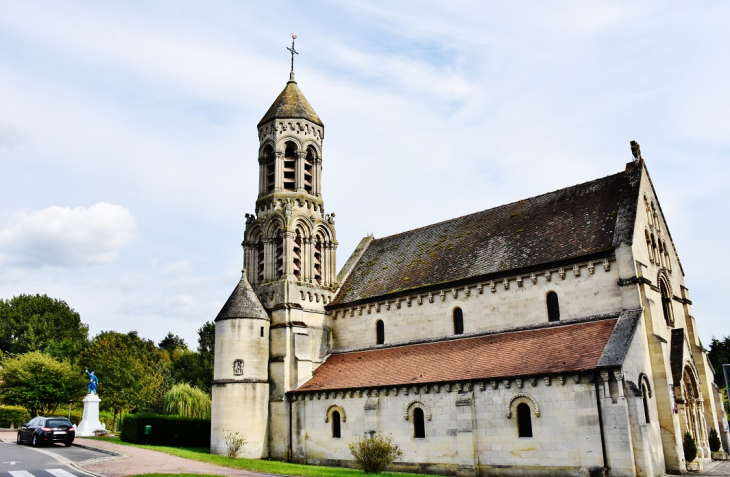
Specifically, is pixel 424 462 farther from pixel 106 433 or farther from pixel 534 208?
pixel 106 433

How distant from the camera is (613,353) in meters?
23.0

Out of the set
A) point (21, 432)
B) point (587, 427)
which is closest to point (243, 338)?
point (21, 432)

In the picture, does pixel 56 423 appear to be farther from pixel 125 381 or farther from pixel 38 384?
pixel 125 381

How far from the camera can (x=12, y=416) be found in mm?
51719

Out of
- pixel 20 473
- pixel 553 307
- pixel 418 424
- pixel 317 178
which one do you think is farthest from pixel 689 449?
pixel 317 178

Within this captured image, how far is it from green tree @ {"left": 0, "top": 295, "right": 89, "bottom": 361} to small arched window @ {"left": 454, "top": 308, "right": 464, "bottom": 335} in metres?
62.9

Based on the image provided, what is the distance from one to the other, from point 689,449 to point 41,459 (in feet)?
85.5

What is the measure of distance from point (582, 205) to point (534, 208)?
9.95 feet

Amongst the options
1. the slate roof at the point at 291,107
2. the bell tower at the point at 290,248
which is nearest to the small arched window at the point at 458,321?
the bell tower at the point at 290,248

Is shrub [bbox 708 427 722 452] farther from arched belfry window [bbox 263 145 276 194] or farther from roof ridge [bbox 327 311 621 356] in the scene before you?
arched belfry window [bbox 263 145 276 194]

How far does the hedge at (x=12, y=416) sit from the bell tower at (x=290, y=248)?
28538mm

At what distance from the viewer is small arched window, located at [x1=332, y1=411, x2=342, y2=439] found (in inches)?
1220

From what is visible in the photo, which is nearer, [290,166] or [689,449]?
[689,449]

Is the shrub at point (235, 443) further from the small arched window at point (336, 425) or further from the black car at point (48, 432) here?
the black car at point (48, 432)
